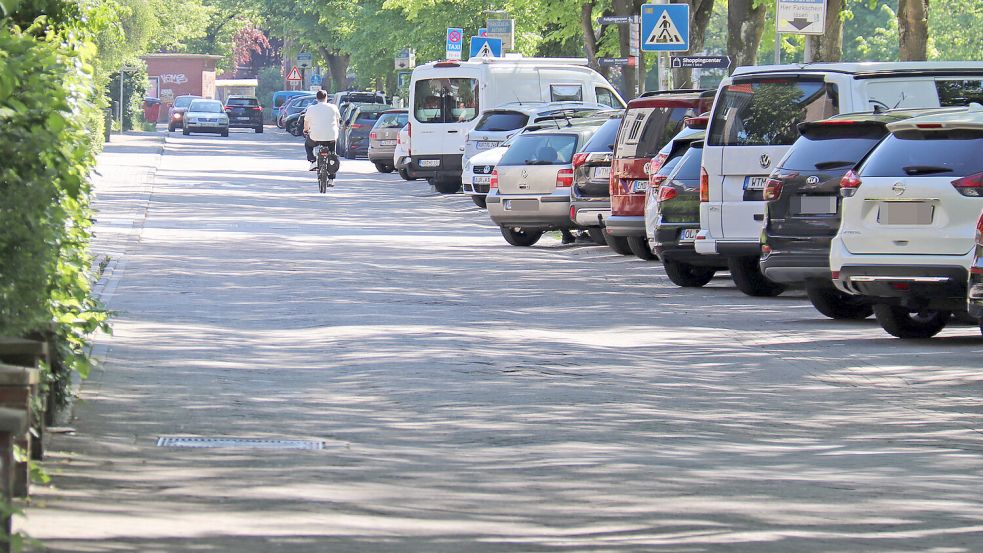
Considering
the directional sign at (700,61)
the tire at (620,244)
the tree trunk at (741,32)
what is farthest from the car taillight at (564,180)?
the tree trunk at (741,32)

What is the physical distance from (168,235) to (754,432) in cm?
1588

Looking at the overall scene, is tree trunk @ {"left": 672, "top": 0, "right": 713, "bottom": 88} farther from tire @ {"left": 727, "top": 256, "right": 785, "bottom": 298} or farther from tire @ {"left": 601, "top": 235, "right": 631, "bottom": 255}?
tire @ {"left": 727, "top": 256, "right": 785, "bottom": 298}

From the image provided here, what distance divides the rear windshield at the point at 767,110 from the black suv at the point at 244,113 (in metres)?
69.5

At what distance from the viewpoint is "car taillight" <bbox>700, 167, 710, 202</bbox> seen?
59.8 feet

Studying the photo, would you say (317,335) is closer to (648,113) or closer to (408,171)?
(648,113)

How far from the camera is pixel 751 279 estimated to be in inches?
736

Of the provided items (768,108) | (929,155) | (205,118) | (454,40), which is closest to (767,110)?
(768,108)

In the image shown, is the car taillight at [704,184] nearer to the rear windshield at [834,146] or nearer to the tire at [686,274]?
the tire at [686,274]

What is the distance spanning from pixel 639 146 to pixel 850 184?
7.79 meters

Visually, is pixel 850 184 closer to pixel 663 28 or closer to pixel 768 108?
pixel 768 108

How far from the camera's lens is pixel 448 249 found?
24.1 metres

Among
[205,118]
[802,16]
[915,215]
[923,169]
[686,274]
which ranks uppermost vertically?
[802,16]

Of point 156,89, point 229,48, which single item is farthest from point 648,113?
point 229,48

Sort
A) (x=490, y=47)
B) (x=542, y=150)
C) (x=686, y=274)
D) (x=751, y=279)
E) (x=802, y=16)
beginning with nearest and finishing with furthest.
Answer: (x=751, y=279) → (x=686, y=274) → (x=802, y=16) → (x=542, y=150) → (x=490, y=47)
